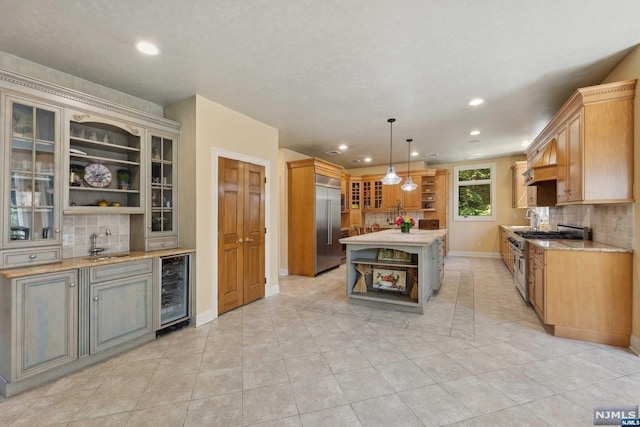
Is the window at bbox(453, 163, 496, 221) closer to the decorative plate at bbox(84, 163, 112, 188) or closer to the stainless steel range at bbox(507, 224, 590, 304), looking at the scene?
the stainless steel range at bbox(507, 224, 590, 304)

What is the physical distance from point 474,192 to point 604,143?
5566mm

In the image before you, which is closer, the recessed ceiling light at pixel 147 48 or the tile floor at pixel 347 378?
the tile floor at pixel 347 378

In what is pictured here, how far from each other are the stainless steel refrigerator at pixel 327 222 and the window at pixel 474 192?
13.2 feet

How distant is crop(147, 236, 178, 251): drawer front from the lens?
3.16 meters

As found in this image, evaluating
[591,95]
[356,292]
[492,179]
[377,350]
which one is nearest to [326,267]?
[356,292]

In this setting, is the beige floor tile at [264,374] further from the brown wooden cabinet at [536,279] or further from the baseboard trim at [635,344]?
the baseboard trim at [635,344]

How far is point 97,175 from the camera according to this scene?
2908mm

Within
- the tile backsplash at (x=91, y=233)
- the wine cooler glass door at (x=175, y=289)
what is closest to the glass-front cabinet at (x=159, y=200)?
the tile backsplash at (x=91, y=233)

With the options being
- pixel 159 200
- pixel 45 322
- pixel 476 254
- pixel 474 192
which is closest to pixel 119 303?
pixel 45 322

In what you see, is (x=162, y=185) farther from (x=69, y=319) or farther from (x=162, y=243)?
(x=69, y=319)

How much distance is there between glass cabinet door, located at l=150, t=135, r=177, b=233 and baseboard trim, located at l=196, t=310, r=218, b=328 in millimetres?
1100

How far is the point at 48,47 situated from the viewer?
240cm

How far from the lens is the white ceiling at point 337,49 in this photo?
1988 millimetres

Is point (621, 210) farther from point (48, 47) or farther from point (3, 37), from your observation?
point (3, 37)
